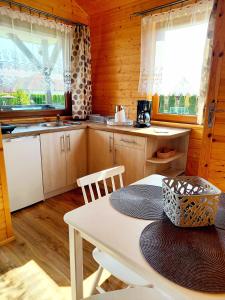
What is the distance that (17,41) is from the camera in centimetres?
264

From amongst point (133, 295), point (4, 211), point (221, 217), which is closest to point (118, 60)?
point (4, 211)

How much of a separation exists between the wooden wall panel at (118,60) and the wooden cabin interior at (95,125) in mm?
16

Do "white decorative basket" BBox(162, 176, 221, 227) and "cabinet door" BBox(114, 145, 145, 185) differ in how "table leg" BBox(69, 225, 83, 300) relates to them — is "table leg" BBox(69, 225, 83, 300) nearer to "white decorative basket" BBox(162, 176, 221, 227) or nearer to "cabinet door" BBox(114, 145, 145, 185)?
"white decorative basket" BBox(162, 176, 221, 227)

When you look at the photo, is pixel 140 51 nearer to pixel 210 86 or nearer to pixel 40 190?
pixel 210 86

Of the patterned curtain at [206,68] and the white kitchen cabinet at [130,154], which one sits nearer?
the patterned curtain at [206,68]

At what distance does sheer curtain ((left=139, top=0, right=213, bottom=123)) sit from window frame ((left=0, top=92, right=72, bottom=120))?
3.90 feet

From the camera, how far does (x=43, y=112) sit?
122 inches

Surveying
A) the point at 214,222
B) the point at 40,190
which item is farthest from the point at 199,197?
the point at 40,190

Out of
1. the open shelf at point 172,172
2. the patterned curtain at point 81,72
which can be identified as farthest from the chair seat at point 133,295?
the patterned curtain at point 81,72

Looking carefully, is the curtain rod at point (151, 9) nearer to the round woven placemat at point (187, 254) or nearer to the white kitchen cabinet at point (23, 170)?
the white kitchen cabinet at point (23, 170)

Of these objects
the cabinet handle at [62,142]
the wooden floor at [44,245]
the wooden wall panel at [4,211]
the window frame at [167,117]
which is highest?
the window frame at [167,117]

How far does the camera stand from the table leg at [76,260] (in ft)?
3.07

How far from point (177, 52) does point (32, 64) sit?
1.81 metres

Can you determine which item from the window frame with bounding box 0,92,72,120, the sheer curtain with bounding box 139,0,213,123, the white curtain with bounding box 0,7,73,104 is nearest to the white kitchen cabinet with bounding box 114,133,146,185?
the sheer curtain with bounding box 139,0,213,123
